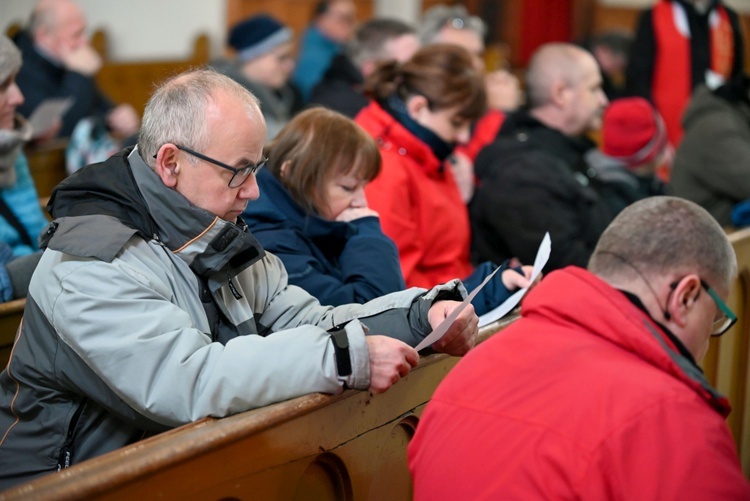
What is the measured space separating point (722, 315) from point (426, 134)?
1.65 metres

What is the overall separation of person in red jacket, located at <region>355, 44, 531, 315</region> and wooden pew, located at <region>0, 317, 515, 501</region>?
44.4 inches

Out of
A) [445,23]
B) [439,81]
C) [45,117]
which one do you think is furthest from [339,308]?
[445,23]

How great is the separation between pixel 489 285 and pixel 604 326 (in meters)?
1.04

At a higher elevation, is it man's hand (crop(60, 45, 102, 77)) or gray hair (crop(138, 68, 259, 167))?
gray hair (crop(138, 68, 259, 167))

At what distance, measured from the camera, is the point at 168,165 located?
2.08 meters

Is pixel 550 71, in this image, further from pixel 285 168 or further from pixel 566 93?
pixel 285 168

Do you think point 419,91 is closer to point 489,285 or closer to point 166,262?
point 489,285

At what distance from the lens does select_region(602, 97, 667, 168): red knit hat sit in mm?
4414

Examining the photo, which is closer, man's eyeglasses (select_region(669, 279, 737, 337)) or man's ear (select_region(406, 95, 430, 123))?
man's eyeglasses (select_region(669, 279, 737, 337))

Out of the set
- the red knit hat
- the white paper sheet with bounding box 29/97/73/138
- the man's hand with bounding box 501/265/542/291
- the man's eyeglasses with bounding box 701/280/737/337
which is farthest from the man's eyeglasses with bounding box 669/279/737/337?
the white paper sheet with bounding box 29/97/73/138

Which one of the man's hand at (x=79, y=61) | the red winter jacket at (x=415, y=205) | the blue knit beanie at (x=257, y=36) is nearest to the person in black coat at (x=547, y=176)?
the red winter jacket at (x=415, y=205)

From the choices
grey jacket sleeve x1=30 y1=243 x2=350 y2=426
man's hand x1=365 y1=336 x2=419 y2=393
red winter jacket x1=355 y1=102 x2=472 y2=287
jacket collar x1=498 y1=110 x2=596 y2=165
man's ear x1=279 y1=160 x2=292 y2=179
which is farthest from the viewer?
jacket collar x1=498 y1=110 x2=596 y2=165

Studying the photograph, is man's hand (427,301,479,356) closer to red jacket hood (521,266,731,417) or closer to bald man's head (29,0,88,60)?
red jacket hood (521,266,731,417)

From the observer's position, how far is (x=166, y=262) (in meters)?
2.03
